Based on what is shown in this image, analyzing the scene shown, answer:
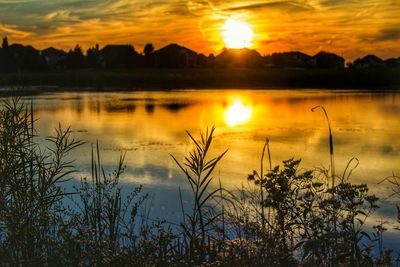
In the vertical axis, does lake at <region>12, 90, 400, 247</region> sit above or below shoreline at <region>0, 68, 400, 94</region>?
below

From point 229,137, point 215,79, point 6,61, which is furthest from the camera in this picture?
point 215,79

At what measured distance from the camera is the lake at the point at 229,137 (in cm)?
1000

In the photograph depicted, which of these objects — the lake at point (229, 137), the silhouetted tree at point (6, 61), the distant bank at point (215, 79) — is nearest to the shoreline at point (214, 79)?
the distant bank at point (215, 79)

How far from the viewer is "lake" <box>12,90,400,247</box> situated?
32.8 feet

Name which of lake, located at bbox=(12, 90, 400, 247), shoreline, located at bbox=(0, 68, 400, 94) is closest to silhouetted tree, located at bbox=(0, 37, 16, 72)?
shoreline, located at bbox=(0, 68, 400, 94)

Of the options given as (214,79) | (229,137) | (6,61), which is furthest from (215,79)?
(229,137)

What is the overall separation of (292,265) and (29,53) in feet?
256

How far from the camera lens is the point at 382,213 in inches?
297

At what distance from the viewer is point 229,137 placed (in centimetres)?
1596

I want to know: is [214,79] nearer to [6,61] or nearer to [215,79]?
[215,79]

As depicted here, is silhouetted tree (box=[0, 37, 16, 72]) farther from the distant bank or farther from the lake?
the lake

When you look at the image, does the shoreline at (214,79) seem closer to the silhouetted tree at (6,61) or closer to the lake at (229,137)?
the silhouetted tree at (6,61)

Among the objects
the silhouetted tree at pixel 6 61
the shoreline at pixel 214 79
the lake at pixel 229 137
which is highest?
the silhouetted tree at pixel 6 61

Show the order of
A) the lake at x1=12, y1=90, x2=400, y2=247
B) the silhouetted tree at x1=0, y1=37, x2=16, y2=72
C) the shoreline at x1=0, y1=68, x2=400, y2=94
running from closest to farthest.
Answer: the lake at x1=12, y1=90, x2=400, y2=247 → the shoreline at x1=0, y1=68, x2=400, y2=94 → the silhouetted tree at x1=0, y1=37, x2=16, y2=72
